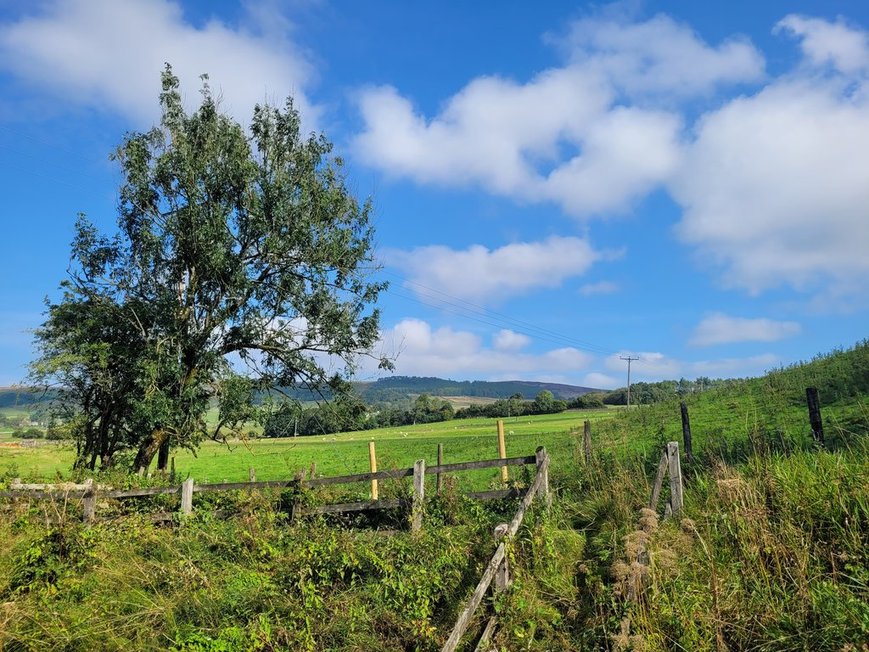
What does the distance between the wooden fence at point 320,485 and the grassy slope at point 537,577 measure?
59 centimetres

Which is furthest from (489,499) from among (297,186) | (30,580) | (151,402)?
(297,186)

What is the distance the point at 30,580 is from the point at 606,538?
7829 millimetres

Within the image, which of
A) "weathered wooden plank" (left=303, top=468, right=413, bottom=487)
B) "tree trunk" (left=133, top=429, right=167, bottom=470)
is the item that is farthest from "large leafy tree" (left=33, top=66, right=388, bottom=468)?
"weathered wooden plank" (left=303, top=468, right=413, bottom=487)

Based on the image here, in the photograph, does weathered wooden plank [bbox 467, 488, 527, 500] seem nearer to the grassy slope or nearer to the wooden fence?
the wooden fence

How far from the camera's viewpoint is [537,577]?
24.0 ft

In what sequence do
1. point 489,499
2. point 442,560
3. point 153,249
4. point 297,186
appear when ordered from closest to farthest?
point 442,560, point 489,499, point 153,249, point 297,186

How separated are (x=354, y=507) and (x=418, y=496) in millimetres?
1399

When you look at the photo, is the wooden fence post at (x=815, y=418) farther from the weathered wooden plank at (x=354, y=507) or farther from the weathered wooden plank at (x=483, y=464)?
the weathered wooden plank at (x=354, y=507)

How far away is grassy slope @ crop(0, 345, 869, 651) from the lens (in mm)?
5383

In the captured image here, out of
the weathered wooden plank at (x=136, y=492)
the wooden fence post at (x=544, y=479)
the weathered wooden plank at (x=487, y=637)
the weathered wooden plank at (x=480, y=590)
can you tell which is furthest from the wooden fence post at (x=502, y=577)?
the weathered wooden plank at (x=136, y=492)

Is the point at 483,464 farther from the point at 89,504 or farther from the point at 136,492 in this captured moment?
the point at 89,504

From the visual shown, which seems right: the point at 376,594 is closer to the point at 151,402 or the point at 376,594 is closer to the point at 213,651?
the point at 213,651

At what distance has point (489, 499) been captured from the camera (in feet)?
34.9

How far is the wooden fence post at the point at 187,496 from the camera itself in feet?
42.7
